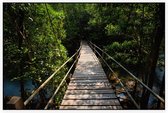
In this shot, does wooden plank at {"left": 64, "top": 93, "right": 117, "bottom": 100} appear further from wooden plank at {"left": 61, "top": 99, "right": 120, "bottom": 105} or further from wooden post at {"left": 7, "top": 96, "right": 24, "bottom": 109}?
wooden post at {"left": 7, "top": 96, "right": 24, "bottom": 109}

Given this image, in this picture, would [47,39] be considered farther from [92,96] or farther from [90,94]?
[92,96]

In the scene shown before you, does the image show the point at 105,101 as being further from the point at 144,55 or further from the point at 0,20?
the point at 144,55

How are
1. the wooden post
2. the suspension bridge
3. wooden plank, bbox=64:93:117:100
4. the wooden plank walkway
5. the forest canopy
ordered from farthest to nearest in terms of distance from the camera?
1. the forest canopy
2. wooden plank, bbox=64:93:117:100
3. the wooden plank walkway
4. the suspension bridge
5. the wooden post

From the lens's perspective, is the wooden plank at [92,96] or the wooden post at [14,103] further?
the wooden plank at [92,96]

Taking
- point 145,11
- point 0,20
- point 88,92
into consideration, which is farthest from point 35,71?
point 145,11

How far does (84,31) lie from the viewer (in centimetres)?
3200

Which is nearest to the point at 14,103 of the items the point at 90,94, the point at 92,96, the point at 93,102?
the point at 93,102

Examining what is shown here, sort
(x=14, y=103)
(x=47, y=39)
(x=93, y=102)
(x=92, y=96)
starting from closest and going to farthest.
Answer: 1. (x=14, y=103)
2. (x=93, y=102)
3. (x=92, y=96)
4. (x=47, y=39)

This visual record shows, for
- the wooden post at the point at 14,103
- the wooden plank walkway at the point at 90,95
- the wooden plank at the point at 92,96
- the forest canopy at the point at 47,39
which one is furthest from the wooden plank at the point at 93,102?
the wooden post at the point at 14,103

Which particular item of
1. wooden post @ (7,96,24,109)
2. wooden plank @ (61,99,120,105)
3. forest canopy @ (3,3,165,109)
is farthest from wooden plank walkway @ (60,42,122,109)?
wooden post @ (7,96,24,109)

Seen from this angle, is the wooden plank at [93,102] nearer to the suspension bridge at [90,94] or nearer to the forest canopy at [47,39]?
the suspension bridge at [90,94]

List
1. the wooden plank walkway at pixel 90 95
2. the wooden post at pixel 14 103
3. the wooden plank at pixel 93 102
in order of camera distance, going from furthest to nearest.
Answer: the wooden plank at pixel 93 102 → the wooden plank walkway at pixel 90 95 → the wooden post at pixel 14 103

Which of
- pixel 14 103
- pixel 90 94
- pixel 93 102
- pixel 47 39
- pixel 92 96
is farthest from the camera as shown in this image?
pixel 47 39

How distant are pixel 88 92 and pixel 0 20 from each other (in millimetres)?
3647
